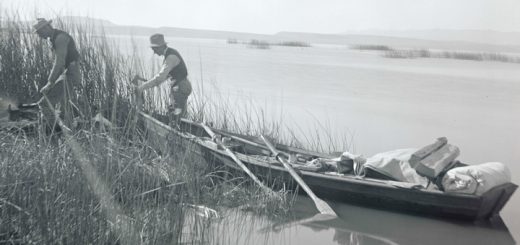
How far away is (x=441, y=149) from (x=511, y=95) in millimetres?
9702

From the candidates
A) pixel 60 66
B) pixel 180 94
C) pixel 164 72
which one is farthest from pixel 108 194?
pixel 180 94

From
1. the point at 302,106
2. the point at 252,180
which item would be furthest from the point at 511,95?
the point at 252,180

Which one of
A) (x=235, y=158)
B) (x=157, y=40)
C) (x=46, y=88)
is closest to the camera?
(x=235, y=158)

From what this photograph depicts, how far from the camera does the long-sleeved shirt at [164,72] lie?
7.61 m

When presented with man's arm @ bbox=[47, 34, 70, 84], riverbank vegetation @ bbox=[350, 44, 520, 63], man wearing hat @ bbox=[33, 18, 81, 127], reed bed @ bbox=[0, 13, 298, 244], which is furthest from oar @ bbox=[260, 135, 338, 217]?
riverbank vegetation @ bbox=[350, 44, 520, 63]

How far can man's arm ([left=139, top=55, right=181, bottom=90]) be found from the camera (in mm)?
7594

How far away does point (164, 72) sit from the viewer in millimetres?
7793

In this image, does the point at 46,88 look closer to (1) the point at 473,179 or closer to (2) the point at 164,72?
(2) the point at 164,72

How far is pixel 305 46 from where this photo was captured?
Answer: 1511 inches

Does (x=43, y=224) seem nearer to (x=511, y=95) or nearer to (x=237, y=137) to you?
(x=237, y=137)

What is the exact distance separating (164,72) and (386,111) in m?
6.23

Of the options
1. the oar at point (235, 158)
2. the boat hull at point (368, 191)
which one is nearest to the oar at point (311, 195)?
the boat hull at point (368, 191)

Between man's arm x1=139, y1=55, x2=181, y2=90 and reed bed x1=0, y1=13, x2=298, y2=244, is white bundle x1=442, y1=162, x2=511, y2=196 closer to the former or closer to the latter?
reed bed x1=0, y1=13, x2=298, y2=244

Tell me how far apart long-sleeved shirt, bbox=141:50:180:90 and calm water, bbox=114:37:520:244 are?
17.7 inches
